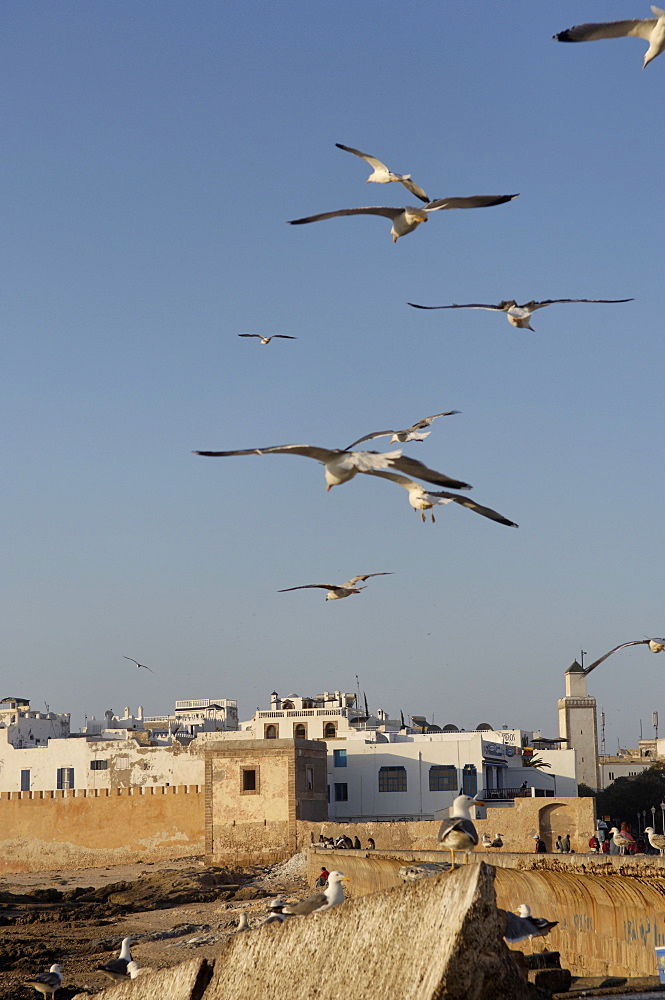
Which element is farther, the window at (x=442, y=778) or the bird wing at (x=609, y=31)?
the window at (x=442, y=778)

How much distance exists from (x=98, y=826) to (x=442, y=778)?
12945 millimetres

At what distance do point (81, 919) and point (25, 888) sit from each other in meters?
11.9

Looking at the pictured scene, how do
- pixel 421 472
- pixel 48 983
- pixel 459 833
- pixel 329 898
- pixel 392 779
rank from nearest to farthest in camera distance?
pixel 421 472 → pixel 329 898 → pixel 459 833 → pixel 48 983 → pixel 392 779

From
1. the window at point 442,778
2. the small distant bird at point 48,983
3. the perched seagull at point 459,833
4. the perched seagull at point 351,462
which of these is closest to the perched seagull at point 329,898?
the perched seagull at point 459,833

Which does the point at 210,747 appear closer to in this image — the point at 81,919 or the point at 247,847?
the point at 247,847

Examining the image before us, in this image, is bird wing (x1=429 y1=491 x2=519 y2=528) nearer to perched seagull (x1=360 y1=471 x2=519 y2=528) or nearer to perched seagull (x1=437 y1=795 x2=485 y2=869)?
perched seagull (x1=360 y1=471 x2=519 y2=528)

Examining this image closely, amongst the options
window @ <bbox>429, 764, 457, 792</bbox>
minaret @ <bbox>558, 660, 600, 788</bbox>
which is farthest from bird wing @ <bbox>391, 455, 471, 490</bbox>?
minaret @ <bbox>558, 660, 600, 788</bbox>

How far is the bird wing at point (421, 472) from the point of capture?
878 cm

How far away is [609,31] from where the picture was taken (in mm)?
9930

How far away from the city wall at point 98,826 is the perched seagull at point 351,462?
33.4m

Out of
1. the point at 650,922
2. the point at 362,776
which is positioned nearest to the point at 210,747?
the point at 362,776

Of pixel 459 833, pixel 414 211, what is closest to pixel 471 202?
pixel 414 211

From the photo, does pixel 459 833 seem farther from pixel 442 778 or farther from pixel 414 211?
pixel 442 778

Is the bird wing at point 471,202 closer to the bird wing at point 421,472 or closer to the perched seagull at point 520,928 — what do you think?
the bird wing at point 421,472
